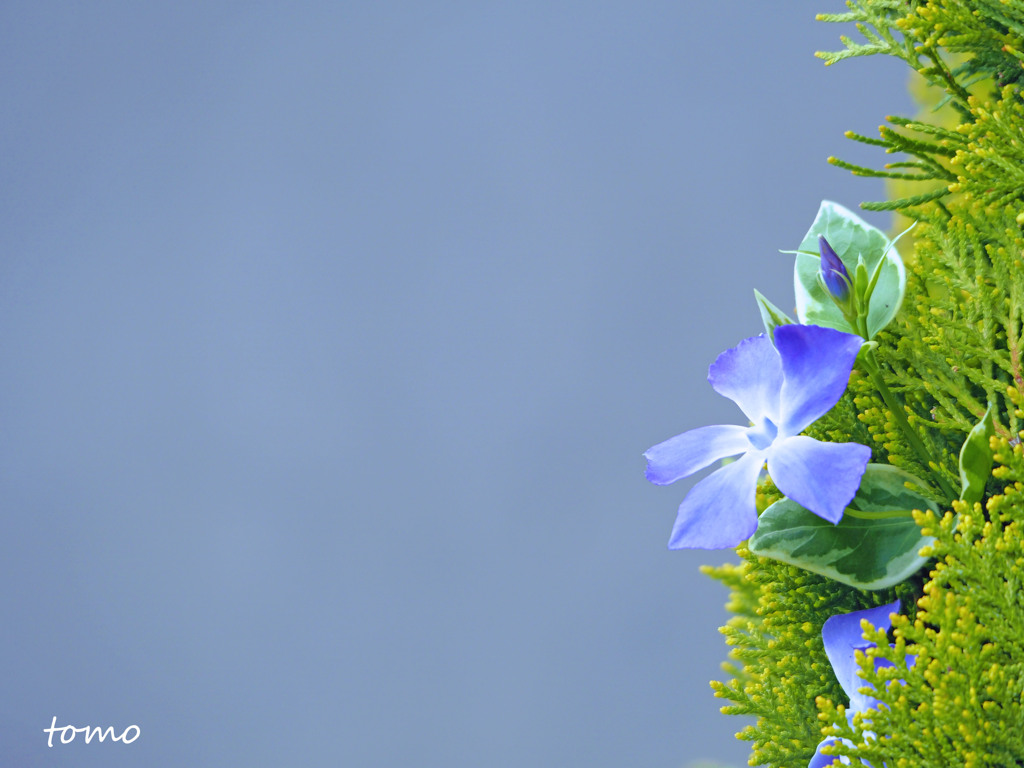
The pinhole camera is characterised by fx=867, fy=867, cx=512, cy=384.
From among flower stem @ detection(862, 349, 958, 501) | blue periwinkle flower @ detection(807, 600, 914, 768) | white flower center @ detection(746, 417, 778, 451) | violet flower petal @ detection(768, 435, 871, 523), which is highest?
flower stem @ detection(862, 349, 958, 501)

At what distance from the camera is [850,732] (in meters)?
0.35

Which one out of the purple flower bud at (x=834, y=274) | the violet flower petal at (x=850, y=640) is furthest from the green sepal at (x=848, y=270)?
the violet flower petal at (x=850, y=640)

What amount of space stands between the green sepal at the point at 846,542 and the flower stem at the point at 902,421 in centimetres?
3

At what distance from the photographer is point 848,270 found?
17.4 inches

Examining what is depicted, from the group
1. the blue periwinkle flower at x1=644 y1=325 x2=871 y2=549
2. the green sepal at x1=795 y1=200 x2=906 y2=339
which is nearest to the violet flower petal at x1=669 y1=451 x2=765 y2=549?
the blue periwinkle flower at x1=644 y1=325 x2=871 y2=549


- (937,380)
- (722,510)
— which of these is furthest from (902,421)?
(722,510)

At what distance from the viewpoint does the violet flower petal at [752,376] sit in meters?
0.39

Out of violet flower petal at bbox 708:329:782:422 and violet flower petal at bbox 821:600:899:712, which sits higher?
violet flower petal at bbox 708:329:782:422

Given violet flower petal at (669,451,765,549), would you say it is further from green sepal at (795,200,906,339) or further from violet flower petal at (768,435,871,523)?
green sepal at (795,200,906,339)

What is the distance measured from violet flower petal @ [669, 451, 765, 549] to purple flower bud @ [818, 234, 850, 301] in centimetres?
10

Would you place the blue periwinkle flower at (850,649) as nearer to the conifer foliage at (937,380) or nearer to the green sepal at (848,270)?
the conifer foliage at (937,380)

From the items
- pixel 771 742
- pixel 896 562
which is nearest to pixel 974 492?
pixel 896 562

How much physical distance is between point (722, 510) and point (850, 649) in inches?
4.0

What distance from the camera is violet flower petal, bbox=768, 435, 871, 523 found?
33 centimetres
